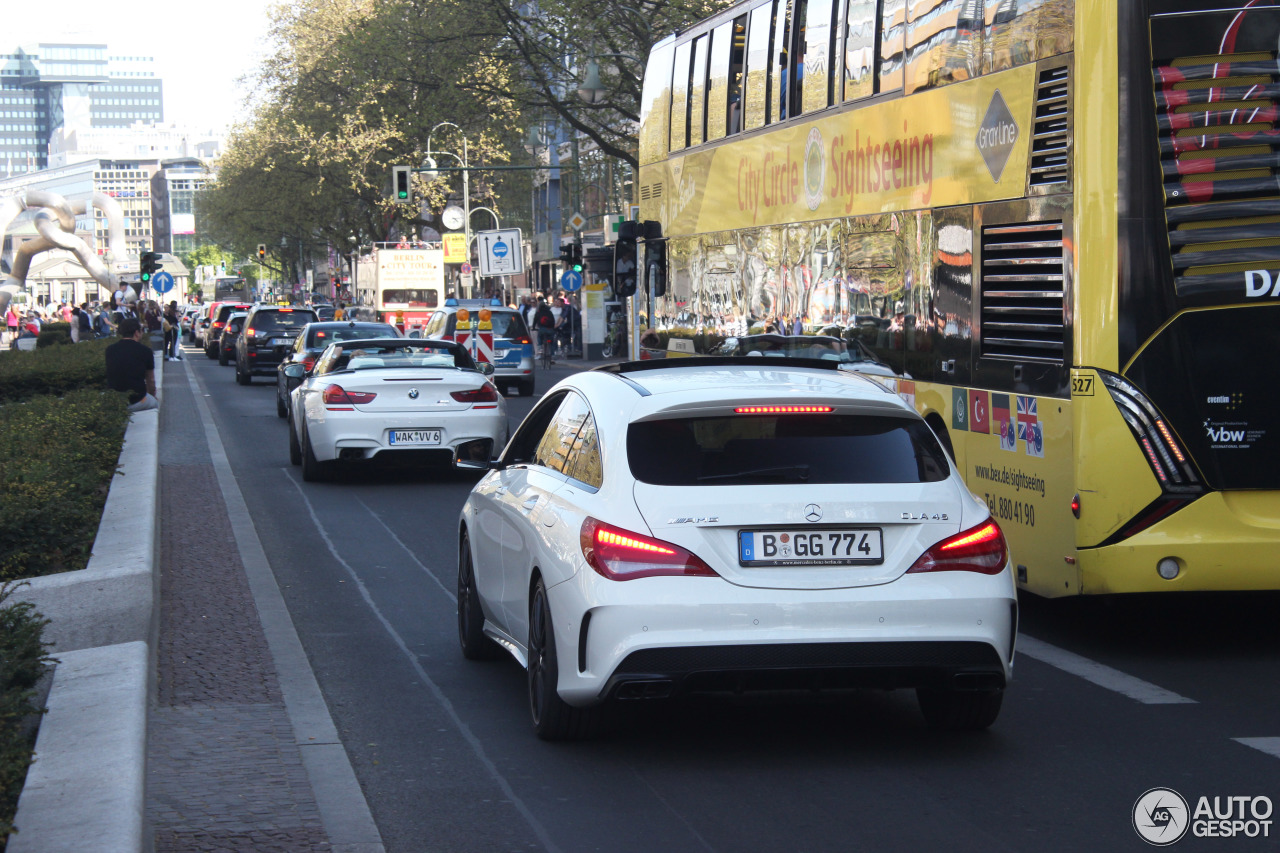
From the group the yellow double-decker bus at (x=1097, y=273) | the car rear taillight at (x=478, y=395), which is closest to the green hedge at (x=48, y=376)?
the car rear taillight at (x=478, y=395)

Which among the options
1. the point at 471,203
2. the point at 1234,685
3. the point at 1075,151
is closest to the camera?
the point at 1234,685

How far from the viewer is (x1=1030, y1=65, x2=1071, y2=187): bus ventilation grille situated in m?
8.23

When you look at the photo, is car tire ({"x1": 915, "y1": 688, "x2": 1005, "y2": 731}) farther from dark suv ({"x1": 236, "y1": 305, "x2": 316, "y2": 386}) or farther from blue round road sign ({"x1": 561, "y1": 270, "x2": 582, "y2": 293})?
blue round road sign ({"x1": 561, "y1": 270, "x2": 582, "y2": 293})

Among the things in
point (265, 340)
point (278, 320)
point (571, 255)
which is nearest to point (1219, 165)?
point (571, 255)

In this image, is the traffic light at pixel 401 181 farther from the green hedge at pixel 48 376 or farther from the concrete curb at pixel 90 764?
the concrete curb at pixel 90 764

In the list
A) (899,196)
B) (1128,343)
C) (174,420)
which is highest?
(899,196)

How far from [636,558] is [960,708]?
152 centimetres

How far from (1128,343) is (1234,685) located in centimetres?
160

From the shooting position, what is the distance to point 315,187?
69.6 metres

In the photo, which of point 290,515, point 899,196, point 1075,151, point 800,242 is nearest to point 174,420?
point 290,515

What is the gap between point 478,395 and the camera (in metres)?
17.0

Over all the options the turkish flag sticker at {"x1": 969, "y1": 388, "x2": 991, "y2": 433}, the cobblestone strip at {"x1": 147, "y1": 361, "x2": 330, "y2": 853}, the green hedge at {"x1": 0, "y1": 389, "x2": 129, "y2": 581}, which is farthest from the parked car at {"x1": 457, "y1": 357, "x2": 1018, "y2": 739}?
the green hedge at {"x1": 0, "y1": 389, "x2": 129, "y2": 581}

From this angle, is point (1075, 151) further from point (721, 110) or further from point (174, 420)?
point (174, 420)

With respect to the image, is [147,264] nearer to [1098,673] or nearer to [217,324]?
[217,324]
